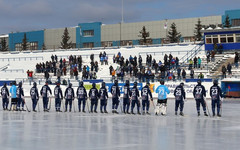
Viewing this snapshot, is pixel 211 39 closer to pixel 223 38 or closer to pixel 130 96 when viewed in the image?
pixel 223 38

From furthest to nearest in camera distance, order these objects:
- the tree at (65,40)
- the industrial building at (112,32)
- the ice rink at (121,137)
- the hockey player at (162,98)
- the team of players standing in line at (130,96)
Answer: the tree at (65,40)
the industrial building at (112,32)
the hockey player at (162,98)
the team of players standing in line at (130,96)
the ice rink at (121,137)

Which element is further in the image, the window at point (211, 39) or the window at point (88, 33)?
the window at point (88, 33)

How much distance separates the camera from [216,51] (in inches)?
2063

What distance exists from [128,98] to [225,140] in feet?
38.8

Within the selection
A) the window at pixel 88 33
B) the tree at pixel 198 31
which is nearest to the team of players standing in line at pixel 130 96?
the tree at pixel 198 31

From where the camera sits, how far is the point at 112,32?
8494 cm

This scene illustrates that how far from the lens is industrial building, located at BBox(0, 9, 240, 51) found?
77.9 metres

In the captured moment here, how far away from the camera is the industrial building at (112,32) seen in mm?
77938

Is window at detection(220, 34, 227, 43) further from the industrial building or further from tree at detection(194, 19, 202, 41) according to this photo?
the industrial building

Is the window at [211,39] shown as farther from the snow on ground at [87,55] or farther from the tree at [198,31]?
the tree at [198,31]

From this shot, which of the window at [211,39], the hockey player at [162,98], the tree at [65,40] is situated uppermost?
the tree at [65,40]

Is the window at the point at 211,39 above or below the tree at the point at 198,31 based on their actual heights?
below

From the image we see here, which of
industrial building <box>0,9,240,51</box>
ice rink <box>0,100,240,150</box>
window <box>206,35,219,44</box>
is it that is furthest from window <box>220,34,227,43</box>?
ice rink <box>0,100,240,150</box>

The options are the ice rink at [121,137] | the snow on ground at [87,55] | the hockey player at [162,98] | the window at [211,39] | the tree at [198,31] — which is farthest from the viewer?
the tree at [198,31]
